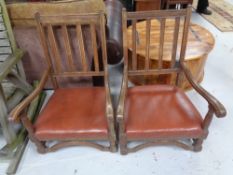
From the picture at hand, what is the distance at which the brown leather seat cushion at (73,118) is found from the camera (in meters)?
1.46

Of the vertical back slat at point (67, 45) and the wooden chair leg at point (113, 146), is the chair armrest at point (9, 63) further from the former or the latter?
the wooden chair leg at point (113, 146)

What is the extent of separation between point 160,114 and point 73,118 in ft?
1.93

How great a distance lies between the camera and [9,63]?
1606 mm

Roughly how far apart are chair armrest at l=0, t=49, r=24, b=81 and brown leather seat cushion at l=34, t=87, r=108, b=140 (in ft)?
1.19

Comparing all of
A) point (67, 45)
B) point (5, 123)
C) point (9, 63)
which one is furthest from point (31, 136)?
point (67, 45)

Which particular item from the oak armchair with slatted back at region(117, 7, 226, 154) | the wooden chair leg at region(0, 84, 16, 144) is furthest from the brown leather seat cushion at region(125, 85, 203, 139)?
the wooden chair leg at region(0, 84, 16, 144)

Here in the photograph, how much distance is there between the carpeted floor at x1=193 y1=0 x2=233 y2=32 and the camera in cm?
358

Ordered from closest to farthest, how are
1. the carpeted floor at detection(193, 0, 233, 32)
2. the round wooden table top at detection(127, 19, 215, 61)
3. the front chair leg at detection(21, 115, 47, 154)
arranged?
the front chair leg at detection(21, 115, 47, 154) → the round wooden table top at detection(127, 19, 215, 61) → the carpeted floor at detection(193, 0, 233, 32)

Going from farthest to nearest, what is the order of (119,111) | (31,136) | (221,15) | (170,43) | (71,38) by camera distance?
(221,15) < (170,43) < (71,38) < (31,136) < (119,111)

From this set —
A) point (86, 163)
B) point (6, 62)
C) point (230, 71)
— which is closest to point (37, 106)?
Answer: point (6, 62)

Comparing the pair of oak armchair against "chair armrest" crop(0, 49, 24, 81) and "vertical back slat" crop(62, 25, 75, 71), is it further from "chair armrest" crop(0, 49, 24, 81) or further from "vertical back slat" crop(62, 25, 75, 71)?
"chair armrest" crop(0, 49, 24, 81)

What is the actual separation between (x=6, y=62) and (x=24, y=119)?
485 mm

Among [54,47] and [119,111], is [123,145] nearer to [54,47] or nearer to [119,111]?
[119,111]

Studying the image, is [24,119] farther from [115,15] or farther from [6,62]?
[115,15]
